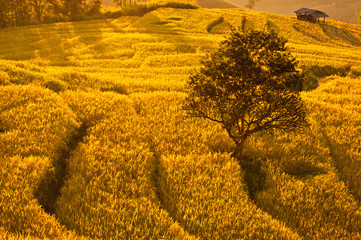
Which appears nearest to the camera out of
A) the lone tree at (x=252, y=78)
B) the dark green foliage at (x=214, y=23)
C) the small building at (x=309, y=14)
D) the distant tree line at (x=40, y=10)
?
the lone tree at (x=252, y=78)

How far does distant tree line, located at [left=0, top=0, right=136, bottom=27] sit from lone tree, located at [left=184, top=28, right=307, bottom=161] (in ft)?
158

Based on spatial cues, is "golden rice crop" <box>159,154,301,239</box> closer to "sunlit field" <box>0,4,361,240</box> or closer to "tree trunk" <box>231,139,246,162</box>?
"sunlit field" <box>0,4,361,240</box>

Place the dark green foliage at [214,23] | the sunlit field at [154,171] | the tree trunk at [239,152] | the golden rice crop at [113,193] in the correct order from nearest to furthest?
the golden rice crop at [113,193] → the sunlit field at [154,171] → the tree trunk at [239,152] → the dark green foliage at [214,23]

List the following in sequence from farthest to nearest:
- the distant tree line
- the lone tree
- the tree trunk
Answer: the distant tree line < the tree trunk < the lone tree

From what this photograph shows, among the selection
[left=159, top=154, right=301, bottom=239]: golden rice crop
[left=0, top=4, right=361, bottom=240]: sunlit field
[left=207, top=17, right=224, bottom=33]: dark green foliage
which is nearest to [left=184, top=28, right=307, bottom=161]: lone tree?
[left=0, top=4, right=361, bottom=240]: sunlit field

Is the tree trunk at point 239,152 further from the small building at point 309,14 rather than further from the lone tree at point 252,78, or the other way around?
the small building at point 309,14

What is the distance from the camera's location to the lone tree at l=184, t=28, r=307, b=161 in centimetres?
563

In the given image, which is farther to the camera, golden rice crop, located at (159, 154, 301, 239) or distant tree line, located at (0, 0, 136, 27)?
distant tree line, located at (0, 0, 136, 27)

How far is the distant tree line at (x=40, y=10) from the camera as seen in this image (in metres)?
42.6

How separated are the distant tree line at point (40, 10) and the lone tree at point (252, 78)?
1898 inches

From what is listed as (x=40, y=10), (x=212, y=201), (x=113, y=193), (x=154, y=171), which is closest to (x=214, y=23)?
(x=40, y=10)

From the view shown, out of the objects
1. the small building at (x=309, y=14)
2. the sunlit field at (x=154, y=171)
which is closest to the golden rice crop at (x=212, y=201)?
the sunlit field at (x=154, y=171)

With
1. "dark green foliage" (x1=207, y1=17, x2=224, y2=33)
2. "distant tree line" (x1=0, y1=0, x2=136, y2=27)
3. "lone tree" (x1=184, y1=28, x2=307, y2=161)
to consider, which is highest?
"distant tree line" (x1=0, y1=0, x2=136, y2=27)

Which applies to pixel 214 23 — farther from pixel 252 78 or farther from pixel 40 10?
pixel 252 78
